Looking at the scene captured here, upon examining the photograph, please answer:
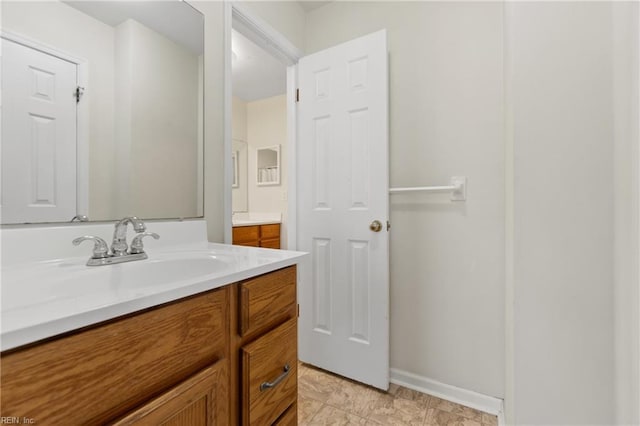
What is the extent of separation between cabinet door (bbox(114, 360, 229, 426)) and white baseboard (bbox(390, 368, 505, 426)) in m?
1.22

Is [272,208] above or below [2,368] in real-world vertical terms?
above

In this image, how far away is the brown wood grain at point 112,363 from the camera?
1.33 ft

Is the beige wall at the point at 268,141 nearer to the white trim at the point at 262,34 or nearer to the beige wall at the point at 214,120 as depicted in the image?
the white trim at the point at 262,34

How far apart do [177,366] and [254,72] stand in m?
3.00

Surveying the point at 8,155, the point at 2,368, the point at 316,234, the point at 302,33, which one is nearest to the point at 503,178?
the point at 316,234

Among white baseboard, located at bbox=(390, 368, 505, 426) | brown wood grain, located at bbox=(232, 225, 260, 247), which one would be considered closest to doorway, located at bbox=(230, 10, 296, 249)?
brown wood grain, located at bbox=(232, 225, 260, 247)

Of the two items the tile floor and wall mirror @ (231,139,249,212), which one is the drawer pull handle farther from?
wall mirror @ (231,139,249,212)

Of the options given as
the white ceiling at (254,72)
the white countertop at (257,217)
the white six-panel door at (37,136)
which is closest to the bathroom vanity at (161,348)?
the white six-panel door at (37,136)

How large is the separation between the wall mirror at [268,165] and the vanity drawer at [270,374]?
9.48 ft

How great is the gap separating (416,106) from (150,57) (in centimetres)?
128

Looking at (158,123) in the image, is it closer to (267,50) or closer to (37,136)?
(37,136)

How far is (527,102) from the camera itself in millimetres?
478

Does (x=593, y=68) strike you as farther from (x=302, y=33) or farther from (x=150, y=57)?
(x=302, y=33)

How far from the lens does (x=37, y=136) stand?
0.83 metres
